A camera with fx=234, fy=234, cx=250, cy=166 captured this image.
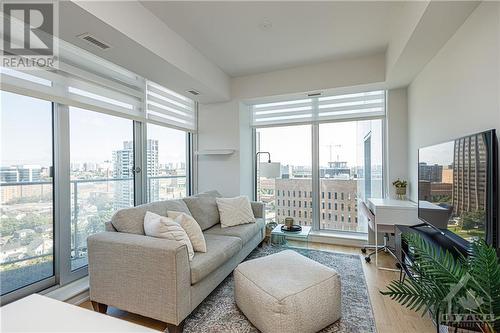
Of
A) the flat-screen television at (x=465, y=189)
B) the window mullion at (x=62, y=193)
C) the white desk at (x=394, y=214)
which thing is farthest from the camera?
the white desk at (x=394, y=214)

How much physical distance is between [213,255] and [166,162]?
1984mm

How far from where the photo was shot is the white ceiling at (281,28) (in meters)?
2.23

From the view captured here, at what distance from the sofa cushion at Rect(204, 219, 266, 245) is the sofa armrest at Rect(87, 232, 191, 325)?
1029 millimetres

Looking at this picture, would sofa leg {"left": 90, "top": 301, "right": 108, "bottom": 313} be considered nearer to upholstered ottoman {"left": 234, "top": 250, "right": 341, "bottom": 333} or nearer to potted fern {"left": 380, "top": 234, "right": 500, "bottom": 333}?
upholstered ottoman {"left": 234, "top": 250, "right": 341, "bottom": 333}

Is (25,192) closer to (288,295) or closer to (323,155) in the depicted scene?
(288,295)

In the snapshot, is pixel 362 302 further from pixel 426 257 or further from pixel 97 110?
pixel 97 110

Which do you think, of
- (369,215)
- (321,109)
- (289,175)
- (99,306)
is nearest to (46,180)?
(99,306)

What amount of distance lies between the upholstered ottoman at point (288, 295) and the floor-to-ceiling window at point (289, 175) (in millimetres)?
2087

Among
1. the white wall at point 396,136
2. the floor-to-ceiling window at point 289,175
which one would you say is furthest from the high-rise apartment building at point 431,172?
the floor-to-ceiling window at point 289,175

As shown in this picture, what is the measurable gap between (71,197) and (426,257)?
2.81m

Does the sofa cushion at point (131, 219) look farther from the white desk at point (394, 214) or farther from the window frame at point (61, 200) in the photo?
the white desk at point (394, 214)

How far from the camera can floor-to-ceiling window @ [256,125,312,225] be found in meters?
4.07

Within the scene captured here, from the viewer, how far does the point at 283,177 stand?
4199 mm

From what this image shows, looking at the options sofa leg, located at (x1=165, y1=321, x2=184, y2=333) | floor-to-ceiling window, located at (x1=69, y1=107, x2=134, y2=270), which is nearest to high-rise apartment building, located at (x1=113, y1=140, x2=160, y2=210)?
floor-to-ceiling window, located at (x1=69, y1=107, x2=134, y2=270)
